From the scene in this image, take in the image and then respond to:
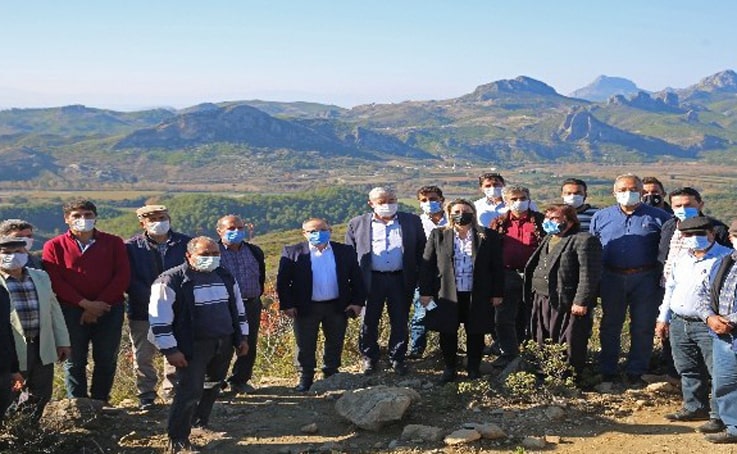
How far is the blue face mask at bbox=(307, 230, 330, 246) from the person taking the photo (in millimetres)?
7199

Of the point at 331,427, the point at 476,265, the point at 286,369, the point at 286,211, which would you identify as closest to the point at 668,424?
the point at 476,265

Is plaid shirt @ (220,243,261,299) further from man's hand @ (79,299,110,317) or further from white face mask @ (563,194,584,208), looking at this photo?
white face mask @ (563,194,584,208)

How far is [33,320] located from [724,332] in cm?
542

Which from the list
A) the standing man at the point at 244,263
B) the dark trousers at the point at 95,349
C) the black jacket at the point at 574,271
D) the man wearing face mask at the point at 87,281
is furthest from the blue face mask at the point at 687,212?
the dark trousers at the point at 95,349

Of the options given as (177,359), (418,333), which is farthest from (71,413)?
(418,333)

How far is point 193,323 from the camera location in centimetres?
564

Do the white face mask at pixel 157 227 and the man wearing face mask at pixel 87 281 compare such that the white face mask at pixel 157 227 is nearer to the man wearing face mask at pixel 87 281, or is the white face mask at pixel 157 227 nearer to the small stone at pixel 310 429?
the man wearing face mask at pixel 87 281

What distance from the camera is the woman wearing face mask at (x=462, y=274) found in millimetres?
6906

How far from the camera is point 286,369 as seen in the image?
850 centimetres

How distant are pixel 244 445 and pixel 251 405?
3.40 feet

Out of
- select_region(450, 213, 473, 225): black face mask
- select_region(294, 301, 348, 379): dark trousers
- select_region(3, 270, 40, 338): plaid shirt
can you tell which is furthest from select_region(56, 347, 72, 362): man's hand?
select_region(450, 213, 473, 225): black face mask

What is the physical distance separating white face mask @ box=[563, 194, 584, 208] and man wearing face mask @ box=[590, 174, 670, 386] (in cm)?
43

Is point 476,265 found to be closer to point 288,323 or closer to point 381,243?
point 381,243

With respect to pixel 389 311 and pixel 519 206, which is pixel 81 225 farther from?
pixel 519 206
